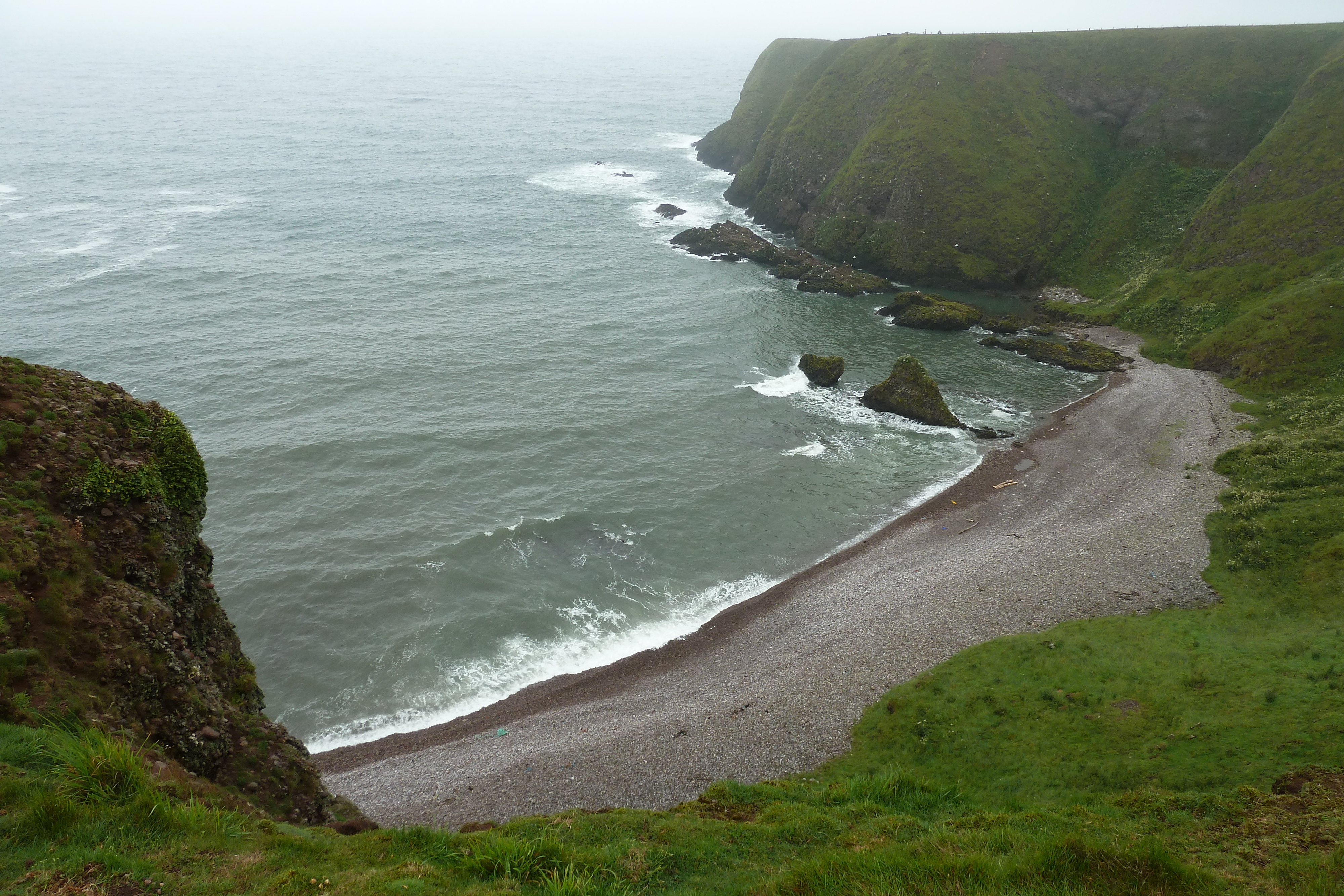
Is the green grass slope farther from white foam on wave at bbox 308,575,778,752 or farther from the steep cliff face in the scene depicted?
white foam on wave at bbox 308,575,778,752

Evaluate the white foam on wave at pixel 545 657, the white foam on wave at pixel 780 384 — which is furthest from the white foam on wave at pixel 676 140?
the white foam on wave at pixel 545 657

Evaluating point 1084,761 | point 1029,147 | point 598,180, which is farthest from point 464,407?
point 598,180

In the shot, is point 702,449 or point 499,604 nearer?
point 499,604

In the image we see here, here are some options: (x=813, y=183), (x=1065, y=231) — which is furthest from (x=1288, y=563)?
(x=813, y=183)

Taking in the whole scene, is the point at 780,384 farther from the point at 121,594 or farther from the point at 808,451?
the point at 121,594

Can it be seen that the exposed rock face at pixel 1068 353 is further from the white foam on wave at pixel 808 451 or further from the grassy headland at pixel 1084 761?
the white foam on wave at pixel 808 451

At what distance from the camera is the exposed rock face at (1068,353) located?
6675cm

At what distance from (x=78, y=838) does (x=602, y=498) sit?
124 feet

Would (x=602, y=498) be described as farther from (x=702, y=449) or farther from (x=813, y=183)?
(x=813, y=183)

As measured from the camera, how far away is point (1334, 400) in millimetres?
51500

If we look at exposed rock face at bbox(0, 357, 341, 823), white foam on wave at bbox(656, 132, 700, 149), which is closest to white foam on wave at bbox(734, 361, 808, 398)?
exposed rock face at bbox(0, 357, 341, 823)

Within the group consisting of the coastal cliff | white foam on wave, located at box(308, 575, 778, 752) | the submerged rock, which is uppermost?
the coastal cliff

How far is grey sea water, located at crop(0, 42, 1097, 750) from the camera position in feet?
130

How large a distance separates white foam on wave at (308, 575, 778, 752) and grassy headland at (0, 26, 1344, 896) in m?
13.1
